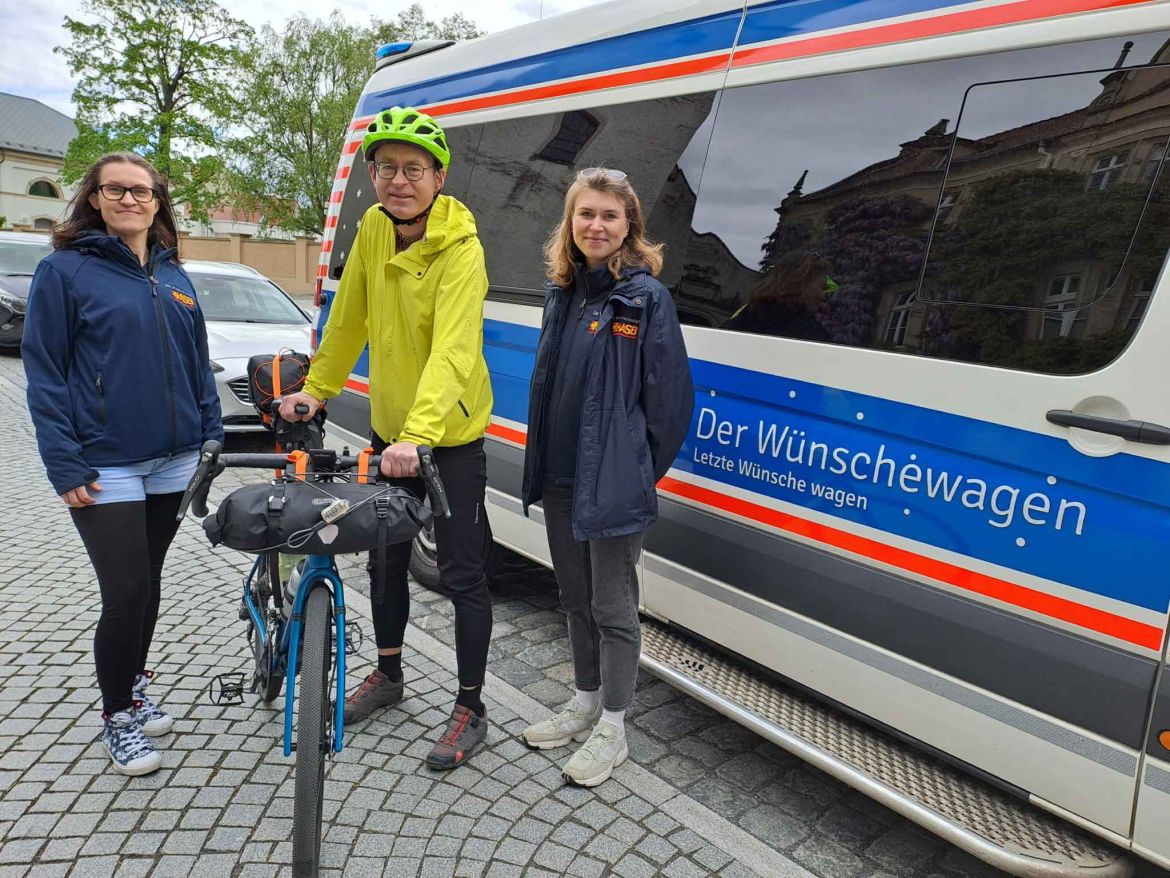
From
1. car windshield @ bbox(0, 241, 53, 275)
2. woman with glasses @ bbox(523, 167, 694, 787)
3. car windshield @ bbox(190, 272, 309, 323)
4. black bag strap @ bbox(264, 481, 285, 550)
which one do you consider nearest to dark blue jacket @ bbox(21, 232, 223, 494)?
black bag strap @ bbox(264, 481, 285, 550)

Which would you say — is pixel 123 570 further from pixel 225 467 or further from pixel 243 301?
pixel 243 301

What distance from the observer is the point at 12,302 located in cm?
1249

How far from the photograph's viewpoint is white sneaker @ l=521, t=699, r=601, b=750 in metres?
2.94

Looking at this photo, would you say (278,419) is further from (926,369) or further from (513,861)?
(926,369)

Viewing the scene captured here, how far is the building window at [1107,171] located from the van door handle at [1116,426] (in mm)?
524

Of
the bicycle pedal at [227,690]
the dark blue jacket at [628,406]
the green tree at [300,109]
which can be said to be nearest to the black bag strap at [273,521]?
the dark blue jacket at [628,406]

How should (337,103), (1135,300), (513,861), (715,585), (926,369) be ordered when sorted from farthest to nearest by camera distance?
1. (337,103)
2. (715,585)
3. (513,861)
4. (926,369)
5. (1135,300)

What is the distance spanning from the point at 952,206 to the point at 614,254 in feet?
Answer: 3.08

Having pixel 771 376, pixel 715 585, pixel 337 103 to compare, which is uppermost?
pixel 337 103

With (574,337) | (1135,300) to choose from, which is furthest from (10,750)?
(1135,300)

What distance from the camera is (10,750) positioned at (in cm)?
279

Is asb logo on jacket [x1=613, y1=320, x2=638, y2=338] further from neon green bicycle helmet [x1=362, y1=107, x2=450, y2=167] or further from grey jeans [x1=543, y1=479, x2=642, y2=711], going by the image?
neon green bicycle helmet [x1=362, y1=107, x2=450, y2=167]

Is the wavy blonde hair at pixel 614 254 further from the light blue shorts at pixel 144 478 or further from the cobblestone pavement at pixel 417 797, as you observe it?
the cobblestone pavement at pixel 417 797

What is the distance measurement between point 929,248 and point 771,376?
58 cm
